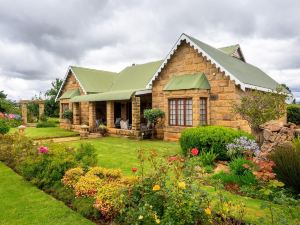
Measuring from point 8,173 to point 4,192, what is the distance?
2164 mm

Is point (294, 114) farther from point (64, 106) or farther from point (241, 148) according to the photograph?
point (64, 106)

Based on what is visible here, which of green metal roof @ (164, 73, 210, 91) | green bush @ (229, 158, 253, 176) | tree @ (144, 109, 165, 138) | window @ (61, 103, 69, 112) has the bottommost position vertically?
green bush @ (229, 158, 253, 176)

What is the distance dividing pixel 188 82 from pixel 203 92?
129 centimetres

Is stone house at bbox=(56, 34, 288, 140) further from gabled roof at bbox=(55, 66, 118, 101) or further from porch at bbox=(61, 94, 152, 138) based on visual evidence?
gabled roof at bbox=(55, 66, 118, 101)

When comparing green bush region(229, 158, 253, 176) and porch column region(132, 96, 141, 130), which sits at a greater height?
porch column region(132, 96, 141, 130)

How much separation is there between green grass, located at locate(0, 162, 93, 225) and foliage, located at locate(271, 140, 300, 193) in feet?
16.3

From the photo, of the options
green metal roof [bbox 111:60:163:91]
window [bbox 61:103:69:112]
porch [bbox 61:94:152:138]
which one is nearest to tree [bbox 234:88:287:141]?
porch [bbox 61:94:152:138]

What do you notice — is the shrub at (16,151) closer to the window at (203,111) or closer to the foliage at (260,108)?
the foliage at (260,108)

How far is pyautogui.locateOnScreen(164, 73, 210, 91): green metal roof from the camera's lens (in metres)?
15.7

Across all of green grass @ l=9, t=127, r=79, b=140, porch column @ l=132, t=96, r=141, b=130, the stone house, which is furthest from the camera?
green grass @ l=9, t=127, r=79, b=140

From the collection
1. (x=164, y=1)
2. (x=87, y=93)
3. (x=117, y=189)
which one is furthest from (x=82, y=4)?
(x=87, y=93)

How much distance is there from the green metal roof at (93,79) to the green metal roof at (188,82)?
1076 cm

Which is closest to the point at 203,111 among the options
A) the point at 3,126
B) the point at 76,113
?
the point at 3,126

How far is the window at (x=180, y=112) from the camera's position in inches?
648
